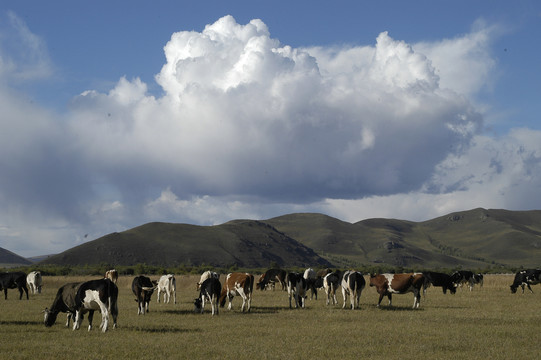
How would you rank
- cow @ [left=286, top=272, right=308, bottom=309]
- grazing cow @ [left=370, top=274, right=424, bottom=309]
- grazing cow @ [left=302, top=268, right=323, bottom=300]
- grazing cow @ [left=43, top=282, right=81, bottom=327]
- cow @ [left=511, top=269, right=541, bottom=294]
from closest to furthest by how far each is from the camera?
grazing cow @ [left=43, top=282, right=81, bottom=327]
grazing cow @ [left=370, top=274, right=424, bottom=309]
cow @ [left=286, top=272, right=308, bottom=309]
grazing cow @ [left=302, top=268, right=323, bottom=300]
cow @ [left=511, top=269, right=541, bottom=294]

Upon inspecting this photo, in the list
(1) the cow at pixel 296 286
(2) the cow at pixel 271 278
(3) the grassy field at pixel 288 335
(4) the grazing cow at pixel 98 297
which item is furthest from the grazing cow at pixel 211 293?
(2) the cow at pixel 271 278

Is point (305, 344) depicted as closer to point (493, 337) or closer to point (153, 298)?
point (493, 337)

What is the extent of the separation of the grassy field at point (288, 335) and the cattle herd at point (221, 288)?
0.75 m

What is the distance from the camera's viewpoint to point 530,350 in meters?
16.5

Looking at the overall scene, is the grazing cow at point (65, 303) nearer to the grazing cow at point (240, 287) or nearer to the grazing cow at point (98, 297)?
the grazing cow at point (98, 297)

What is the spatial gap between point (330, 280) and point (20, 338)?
19.4 m

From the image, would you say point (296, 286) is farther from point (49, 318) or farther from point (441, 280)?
point (441, 280)

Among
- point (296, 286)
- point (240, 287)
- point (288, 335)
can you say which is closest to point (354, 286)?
point (296, 286)

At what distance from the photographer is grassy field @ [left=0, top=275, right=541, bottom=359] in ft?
52.3

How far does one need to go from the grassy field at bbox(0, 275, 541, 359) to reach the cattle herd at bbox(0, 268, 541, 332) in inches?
29.6

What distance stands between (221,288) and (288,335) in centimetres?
1072

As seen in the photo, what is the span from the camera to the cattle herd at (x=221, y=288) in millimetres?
20703

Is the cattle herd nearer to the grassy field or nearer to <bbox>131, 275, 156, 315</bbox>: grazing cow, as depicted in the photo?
<bbox>131, 275, 156, 315</bbox>: grazing cow

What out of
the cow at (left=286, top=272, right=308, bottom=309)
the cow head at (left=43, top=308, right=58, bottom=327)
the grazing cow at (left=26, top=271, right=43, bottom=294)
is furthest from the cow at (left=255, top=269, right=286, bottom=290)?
the cow head at (left=43, top=308, right=58, bottom=327)
